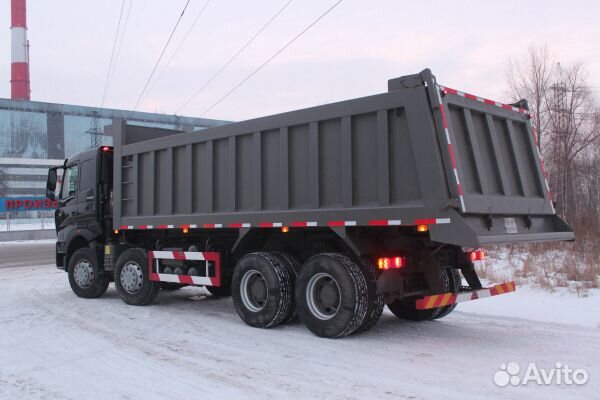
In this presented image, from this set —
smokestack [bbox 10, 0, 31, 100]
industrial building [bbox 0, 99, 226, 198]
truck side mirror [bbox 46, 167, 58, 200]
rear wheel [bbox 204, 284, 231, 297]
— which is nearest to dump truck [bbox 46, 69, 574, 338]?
rear wheel [bbox 204, 284, 231, 297]

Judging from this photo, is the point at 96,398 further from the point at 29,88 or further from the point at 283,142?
the point at 29,88

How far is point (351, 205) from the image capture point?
639 centimetres

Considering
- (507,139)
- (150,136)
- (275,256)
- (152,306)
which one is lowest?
(152,306)

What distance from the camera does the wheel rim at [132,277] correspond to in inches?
366

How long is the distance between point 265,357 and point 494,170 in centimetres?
344

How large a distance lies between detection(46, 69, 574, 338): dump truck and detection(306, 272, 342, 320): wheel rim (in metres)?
0.02

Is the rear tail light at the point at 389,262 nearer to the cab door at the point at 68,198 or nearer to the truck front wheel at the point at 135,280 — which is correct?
the truck front wheel at the point at 135,280

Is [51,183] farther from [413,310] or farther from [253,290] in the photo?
[413,310]

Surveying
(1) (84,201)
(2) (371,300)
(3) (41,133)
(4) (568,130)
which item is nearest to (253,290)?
(2) (371,300)

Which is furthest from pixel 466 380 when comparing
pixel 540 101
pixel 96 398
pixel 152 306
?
pixel 540 101

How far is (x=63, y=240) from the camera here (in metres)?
10.7

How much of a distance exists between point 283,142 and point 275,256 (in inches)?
60.3

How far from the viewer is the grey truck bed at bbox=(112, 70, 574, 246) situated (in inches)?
223

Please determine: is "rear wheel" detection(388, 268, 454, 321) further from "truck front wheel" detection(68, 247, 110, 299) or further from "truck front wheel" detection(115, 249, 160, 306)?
"truck front wheel" detection(68, 247, 110, 299)
